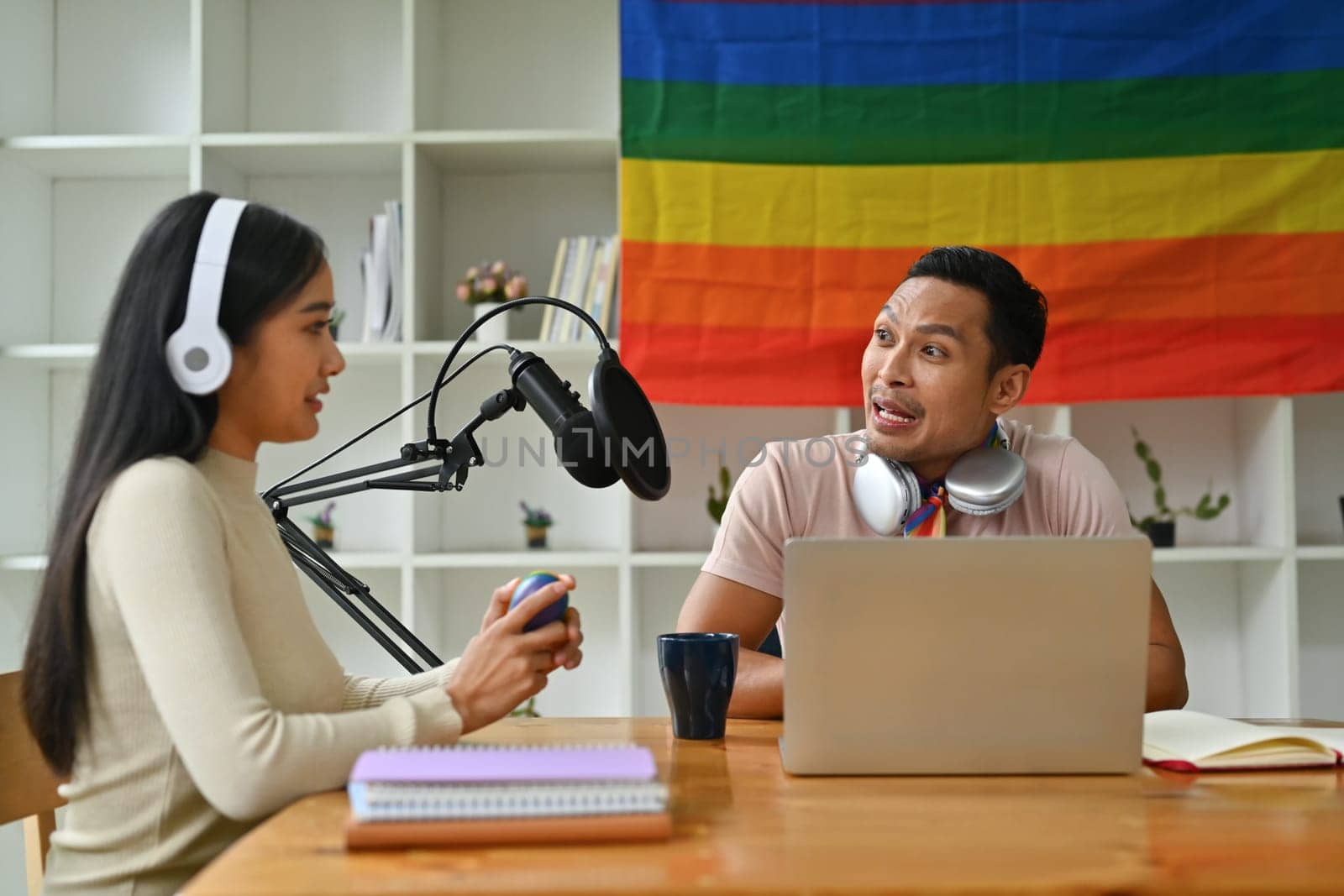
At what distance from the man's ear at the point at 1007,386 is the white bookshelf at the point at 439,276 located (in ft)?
3.39

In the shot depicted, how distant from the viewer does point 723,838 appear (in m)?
0.92

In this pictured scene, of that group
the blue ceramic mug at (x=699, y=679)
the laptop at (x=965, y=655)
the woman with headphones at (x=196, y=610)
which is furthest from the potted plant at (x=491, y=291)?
the laptop at (x=965, y=655)

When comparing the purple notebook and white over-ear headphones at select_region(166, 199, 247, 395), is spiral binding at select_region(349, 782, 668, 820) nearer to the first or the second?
the purple notebook

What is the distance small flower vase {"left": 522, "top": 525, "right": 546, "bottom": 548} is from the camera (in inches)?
121

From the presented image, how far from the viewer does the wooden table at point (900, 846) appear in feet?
2.67

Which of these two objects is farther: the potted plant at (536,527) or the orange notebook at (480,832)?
the potted plant at (536,527)

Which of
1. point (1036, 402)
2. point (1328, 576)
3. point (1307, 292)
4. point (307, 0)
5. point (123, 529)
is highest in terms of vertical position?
point (307, 0)

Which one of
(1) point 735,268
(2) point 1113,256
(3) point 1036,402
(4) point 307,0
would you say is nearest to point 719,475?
(1) point 735,268

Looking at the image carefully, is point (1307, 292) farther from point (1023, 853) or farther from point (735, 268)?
point (1023, 853)

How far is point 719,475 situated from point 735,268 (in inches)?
22.6

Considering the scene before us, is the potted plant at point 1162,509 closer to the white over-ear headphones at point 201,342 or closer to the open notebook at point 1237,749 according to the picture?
the open notebook at point 1237,749

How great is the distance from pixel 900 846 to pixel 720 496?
223 cm

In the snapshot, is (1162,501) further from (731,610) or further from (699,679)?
(699,679)

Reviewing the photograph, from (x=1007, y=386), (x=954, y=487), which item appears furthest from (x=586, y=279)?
(x=954, y=487)
